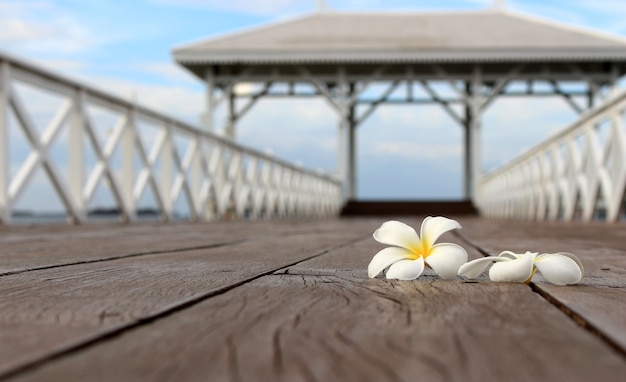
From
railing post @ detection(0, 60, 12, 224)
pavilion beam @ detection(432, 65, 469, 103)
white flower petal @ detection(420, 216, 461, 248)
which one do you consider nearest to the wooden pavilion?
pavilion beam @ detection(432, 65, 469, 103)

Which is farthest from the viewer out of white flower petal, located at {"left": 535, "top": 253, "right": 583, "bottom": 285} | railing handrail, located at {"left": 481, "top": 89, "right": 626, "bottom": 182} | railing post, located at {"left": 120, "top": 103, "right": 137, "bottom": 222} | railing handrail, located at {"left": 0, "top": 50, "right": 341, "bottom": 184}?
railing post, located at {"left": 120, "top": 103, "right": 137, "bottom": 222}

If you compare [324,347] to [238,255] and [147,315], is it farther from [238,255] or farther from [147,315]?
[238,255]

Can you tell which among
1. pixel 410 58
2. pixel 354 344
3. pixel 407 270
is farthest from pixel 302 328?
pixel 410 58

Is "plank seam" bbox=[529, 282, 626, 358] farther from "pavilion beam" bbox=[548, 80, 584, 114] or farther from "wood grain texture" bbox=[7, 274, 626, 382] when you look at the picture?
"pavilion beam" bbox=[548, 80, 584, 114]

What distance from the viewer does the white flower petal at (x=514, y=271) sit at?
99 centimetres

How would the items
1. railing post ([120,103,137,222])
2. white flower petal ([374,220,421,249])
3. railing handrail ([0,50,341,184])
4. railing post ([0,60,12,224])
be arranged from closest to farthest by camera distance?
white flower petal ([374,220,421,249]) → railing post ([0,60,12,224]) → railing handrail ([0,50,341,184]) → railing post ([120,103,137,222])

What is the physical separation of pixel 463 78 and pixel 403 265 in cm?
1377

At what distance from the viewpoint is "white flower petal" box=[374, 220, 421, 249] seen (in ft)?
3.55

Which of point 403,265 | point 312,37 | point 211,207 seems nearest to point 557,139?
point 211,207

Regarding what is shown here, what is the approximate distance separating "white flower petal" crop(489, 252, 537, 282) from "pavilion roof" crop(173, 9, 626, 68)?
12.9 m

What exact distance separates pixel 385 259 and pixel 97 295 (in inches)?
17.9

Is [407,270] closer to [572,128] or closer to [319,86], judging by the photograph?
[572,128]

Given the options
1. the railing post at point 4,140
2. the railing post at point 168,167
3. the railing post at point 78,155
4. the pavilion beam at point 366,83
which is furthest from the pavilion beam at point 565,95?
the railing post at point 4,140

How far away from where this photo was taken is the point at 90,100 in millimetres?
4109
